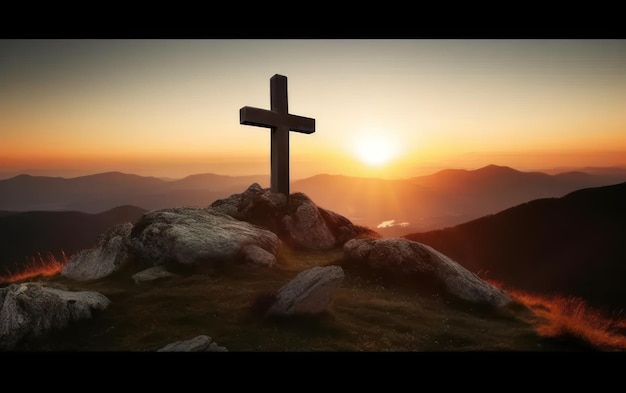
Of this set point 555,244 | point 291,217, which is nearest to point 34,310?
point 291,217

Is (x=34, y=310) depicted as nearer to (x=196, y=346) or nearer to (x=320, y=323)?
(x=196, y=346)

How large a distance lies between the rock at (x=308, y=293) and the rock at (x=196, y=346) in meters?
2.30

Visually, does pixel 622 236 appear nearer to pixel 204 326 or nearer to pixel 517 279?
pixel 517 279

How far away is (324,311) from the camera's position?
12969 millimetres

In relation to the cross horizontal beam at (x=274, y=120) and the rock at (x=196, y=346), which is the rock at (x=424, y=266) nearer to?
the cross horizontal beam at (x=274, y=120)

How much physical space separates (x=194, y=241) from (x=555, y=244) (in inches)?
934

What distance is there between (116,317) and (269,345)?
529 centimetres

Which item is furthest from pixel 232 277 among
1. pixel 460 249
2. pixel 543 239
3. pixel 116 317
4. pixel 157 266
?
pixel 543 239

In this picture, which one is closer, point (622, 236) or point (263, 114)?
point (263, 114)

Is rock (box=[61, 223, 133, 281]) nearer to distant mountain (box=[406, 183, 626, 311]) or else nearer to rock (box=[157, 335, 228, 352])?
rock (box=[157, 335, 228, 352])

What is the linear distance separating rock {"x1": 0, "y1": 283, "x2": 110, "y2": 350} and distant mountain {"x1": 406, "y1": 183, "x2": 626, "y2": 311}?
19.2 meters

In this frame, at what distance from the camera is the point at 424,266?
18.1m

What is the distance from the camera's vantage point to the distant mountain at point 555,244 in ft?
78.9

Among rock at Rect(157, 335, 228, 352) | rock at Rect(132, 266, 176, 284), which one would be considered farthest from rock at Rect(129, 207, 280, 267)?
rock at Rect(157, 335, 228, 352)
